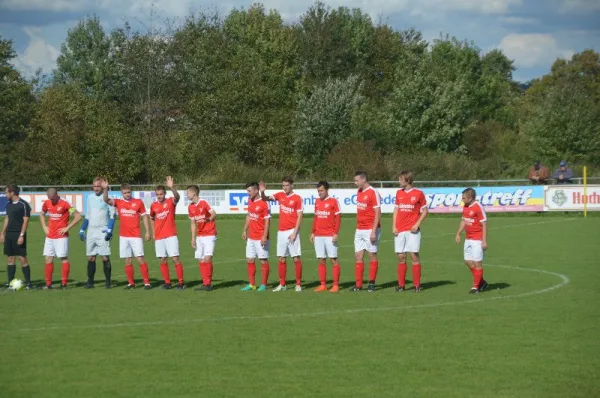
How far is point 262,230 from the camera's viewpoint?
764 inches

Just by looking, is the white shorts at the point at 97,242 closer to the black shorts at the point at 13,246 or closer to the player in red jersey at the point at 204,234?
the black shorts at the point at 13,246

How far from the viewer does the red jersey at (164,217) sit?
19.8 meters

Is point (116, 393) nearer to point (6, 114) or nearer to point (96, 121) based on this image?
point (96, 121)

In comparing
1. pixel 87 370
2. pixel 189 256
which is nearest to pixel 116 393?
pixel 87 370

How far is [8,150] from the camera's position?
63.5m

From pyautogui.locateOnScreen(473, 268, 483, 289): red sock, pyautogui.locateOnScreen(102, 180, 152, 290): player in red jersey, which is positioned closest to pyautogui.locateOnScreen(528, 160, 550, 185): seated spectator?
pyautogui.locateOnScreen(473, 268, 483, 289): red sock

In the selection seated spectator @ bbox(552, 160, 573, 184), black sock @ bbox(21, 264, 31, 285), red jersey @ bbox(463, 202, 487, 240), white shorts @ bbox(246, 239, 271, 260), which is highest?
seated spectator @ bbox(552, 160, 573, 184)

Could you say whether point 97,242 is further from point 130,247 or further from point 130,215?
point 130,215

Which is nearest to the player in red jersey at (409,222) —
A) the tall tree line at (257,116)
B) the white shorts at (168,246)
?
the white shorts at (168,246)

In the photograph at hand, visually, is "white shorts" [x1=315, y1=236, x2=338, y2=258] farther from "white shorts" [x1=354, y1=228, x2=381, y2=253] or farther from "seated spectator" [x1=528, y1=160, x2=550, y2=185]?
"seated spectator" [x1=528, y1=160, x2=550, y2=185]

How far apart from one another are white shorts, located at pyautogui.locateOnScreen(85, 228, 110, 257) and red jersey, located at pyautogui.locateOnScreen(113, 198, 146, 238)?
1.37 feet

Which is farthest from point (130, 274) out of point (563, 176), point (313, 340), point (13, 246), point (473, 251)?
point (563, 176)

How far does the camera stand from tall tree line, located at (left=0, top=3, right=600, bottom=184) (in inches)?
2260

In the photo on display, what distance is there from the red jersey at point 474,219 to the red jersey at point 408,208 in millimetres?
926
